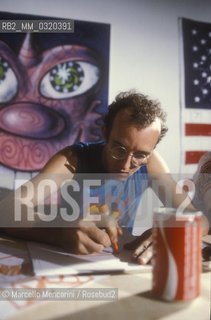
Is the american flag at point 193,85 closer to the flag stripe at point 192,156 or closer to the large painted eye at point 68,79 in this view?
the flag stripe at point 192,156

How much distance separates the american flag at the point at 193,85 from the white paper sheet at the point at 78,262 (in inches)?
70.3

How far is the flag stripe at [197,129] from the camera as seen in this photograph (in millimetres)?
2367

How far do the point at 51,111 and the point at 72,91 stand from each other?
0.21m

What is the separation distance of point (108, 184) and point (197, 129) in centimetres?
137

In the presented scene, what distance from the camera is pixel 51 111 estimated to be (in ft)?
6.94

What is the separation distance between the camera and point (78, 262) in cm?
62

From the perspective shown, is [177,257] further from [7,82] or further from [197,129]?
[197,129]

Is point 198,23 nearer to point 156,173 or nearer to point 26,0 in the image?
point 26,0

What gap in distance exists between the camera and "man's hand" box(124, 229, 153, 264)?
63cm

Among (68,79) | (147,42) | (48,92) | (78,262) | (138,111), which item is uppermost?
(147,42)

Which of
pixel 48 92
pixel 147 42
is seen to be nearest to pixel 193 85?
pixel 147 42

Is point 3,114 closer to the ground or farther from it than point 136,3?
closer to the ground

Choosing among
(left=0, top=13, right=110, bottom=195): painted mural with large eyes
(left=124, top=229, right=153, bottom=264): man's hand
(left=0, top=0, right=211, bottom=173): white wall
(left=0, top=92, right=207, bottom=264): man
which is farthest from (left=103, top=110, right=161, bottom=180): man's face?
(left=0, top=0, right=211, bottom=173): white wall

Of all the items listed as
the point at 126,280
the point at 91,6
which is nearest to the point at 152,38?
the point at 91,6
